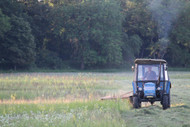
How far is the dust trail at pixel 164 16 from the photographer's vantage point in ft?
206

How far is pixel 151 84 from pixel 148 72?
28.2 inches

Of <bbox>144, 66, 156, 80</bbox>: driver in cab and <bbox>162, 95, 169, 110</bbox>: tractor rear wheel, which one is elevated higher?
<bbox>144, 66, 156, 80</bbox>: driver in cab

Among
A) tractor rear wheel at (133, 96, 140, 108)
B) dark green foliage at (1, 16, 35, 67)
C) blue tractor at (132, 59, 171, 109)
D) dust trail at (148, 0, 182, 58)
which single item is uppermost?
dust trail at (148, 0, 182, 58)

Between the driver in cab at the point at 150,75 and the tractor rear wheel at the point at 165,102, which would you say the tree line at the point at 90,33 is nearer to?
the driver in cab at the point at 150,75

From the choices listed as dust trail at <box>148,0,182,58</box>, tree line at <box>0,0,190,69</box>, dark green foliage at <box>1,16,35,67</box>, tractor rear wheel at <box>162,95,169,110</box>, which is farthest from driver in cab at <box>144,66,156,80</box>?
dust trail at <box>148,0,182,58</box>

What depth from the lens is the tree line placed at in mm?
51250

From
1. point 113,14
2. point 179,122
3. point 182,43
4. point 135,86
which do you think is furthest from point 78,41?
point 179,122

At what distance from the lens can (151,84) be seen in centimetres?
1509

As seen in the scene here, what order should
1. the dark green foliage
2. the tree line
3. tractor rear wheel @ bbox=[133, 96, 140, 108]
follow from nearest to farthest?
tractor rear wheel @ bbox=[133, 96, 140, 108]
the dark green foliage
the tree line

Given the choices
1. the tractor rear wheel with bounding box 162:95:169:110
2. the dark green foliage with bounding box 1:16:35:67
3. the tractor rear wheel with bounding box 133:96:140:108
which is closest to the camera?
the tractor rear wheel with bounding box 162:95:169:110

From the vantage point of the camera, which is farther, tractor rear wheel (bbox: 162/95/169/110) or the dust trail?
the dust trail

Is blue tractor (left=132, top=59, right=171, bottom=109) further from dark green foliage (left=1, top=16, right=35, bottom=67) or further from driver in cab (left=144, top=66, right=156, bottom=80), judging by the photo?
dark green foliage (left=1, top=16, right=35, bottom=67)

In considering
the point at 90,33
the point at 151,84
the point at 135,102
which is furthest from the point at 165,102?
the point at 90,33

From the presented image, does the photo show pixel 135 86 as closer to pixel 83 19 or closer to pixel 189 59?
pixel 83 19
